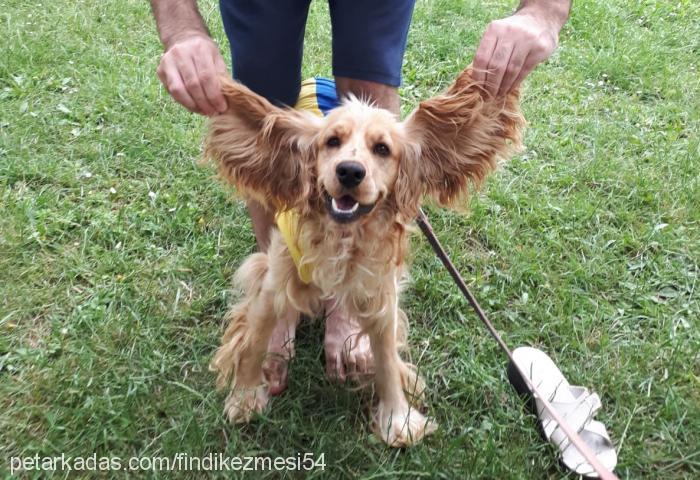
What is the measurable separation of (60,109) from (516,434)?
11.2ft

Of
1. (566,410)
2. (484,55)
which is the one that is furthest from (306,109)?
(566,410)

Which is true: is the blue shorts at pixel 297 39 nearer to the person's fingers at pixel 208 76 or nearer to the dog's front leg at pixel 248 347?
the person's fingers at pixel 208 76

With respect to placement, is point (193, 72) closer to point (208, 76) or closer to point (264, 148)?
point (208, 76)

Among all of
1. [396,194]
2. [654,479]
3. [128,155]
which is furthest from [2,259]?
[654,479]

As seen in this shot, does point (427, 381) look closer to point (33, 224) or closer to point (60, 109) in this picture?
point (33, 224)

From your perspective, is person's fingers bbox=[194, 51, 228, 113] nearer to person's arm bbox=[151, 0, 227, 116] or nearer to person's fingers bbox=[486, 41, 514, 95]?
person's arm bbox=[151, 0, 227, 116]

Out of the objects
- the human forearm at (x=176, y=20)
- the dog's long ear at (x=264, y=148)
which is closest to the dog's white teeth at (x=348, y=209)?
the dog's long ear at (x=264, y=148)

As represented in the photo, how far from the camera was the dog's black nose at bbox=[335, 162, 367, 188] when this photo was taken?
5.74 feet

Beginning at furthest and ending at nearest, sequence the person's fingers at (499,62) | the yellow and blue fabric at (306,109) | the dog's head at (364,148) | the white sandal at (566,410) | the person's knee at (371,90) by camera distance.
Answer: the person's knee at (371,90)
the white sandal at (566,410)
the yellow and blue fabric at (306,109)
the dog's head at (364,148)
the person's fingers at (499,62)

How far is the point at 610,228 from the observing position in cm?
327

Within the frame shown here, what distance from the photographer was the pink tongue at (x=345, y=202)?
1.84 meters

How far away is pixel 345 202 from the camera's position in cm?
185

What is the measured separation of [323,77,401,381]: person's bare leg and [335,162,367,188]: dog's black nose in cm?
78

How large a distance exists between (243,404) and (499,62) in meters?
1.51
